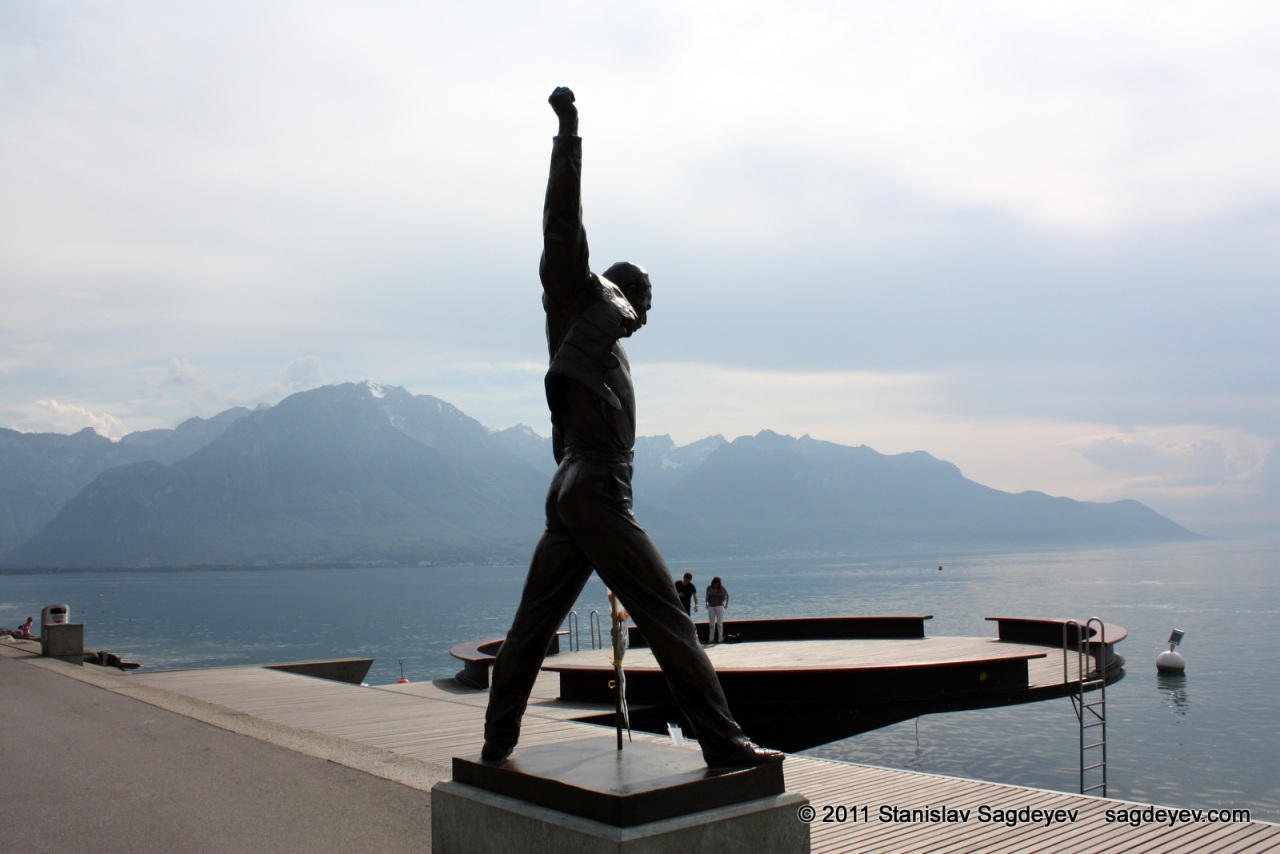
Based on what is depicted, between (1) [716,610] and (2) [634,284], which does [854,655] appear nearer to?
(1) [716,610]

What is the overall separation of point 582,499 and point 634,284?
1470 millimetres

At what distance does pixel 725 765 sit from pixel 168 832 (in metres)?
3.70

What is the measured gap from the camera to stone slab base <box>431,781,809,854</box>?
4453 millimetres

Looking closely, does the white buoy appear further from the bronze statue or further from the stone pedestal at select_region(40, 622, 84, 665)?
the bronze statue

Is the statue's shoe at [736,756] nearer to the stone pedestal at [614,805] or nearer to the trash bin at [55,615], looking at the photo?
the stone pedestal at [614,805]

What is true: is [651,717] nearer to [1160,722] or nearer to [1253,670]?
[1160,722]

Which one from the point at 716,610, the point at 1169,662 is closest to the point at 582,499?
the point at 716,610

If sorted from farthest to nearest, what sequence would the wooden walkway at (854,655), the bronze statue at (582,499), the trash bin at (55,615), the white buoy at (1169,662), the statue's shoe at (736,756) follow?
the white buoy at (1169,662)
the trash bin at (55,615)
the wooden walkway at (854,655)
the bronze statue at (582,499)
the statue's shoe at (736,756)

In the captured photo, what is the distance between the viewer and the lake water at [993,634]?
18000 mm

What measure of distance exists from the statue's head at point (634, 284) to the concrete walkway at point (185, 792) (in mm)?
3425

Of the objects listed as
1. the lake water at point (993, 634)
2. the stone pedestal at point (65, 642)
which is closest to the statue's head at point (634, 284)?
the lake water at point (993, 634)

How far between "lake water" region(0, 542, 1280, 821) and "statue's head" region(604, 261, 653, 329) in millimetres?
12990

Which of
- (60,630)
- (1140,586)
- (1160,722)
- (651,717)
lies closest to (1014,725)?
(1160,722)

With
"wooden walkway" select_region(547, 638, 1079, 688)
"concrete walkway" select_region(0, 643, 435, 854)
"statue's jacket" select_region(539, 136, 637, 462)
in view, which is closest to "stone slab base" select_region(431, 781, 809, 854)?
"concrete walkway" select_region(0, 643, 435, 854)
